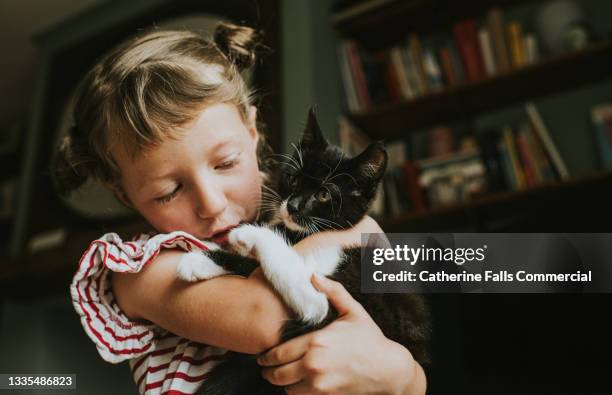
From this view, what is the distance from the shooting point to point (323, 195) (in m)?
0.58

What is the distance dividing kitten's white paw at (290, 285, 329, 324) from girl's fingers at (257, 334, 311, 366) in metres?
0.02

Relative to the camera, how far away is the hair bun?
58cm

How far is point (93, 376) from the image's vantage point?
2.39 ft

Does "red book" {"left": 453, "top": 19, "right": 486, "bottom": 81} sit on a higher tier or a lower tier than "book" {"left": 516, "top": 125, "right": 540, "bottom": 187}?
higher

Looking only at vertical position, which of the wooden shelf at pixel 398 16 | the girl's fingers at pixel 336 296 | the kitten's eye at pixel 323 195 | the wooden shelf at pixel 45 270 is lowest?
the wooden shelf at pixel 45 270

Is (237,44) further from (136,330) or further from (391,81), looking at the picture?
(391,81)

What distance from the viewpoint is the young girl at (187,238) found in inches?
18.0

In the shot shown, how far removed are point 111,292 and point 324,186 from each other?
0.89 ft

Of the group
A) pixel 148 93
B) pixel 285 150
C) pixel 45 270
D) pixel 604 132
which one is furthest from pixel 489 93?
pixel 45 270

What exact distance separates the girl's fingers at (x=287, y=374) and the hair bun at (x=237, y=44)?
35 cm

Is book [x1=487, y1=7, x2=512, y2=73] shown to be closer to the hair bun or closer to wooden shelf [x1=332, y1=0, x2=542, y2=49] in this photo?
wooden shelf [x1=332, y1=0, x2=542, y2=49]

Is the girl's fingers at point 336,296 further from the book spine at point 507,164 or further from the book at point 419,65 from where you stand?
the book at point 419,65

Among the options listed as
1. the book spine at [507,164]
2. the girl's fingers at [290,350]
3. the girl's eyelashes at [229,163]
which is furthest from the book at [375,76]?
the girl's fingers at [290,350]

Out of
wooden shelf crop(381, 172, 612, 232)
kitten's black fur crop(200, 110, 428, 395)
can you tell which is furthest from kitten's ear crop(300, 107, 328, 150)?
wooden shelf crop(381, 172, 612, 232)
